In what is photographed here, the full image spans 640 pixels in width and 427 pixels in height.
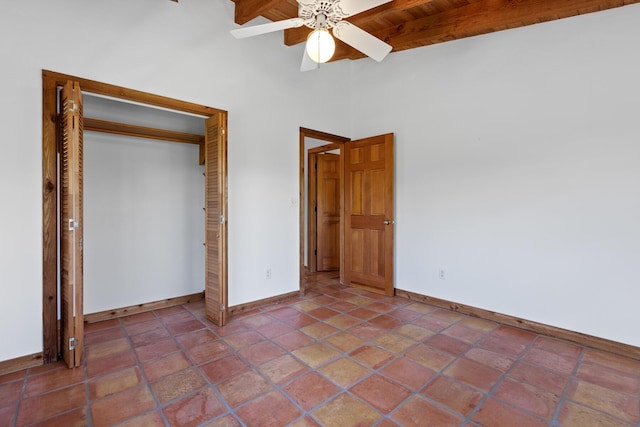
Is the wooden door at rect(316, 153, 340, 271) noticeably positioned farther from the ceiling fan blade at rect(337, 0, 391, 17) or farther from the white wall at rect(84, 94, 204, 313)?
the ceiling fan blade at rect(337, 0, 391, 17)

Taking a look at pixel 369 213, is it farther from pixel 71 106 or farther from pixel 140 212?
pixel 71 106

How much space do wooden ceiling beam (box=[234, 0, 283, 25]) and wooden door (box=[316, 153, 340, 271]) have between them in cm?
257

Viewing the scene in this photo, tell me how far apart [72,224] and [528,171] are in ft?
12.8

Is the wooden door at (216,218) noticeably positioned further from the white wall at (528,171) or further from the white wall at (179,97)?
the white wall at (528,171)

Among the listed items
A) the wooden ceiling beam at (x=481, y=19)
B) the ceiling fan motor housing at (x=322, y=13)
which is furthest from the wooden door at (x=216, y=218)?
the wooden ceiling beam at (x=481, y=19)

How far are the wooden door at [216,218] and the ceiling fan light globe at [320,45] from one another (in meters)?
1.25

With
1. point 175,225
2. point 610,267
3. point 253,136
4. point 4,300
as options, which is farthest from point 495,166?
point 4,300

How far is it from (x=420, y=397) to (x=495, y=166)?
239 cm

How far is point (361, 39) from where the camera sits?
2377 mm

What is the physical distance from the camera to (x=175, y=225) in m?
3.71

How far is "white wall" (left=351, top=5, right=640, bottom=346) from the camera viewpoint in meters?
2.53

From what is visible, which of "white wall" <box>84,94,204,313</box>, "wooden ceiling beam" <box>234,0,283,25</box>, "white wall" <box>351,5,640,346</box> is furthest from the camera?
"white wall" <box>84,94,204,313</box>

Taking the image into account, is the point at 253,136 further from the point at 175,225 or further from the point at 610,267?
the point at 610,267

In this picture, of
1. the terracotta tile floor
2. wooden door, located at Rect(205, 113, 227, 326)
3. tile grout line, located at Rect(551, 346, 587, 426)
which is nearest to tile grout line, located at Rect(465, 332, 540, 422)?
the terracotta tile floor
